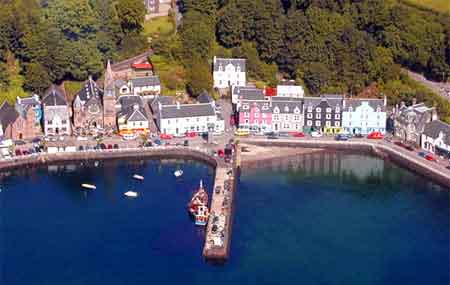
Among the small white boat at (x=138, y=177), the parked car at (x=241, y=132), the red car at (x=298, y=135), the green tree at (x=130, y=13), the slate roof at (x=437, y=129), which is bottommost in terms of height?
the small white boat at (x=138, y=177)

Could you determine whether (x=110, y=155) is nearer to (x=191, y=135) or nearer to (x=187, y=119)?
(x=191, y=135)

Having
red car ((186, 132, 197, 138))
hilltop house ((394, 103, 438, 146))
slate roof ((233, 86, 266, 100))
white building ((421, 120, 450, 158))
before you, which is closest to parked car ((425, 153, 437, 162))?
white building ((421, 120, 450, 158))

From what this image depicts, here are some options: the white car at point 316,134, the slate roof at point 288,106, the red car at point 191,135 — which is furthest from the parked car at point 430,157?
the red car at point 191,135

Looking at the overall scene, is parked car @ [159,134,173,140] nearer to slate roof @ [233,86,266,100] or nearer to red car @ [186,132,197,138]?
red car @ [186,132,197,138]

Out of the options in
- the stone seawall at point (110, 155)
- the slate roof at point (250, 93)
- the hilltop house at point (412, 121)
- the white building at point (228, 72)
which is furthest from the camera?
the white building at point (228, 72)

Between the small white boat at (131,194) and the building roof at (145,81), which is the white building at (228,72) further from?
the small white boat at (131,194)

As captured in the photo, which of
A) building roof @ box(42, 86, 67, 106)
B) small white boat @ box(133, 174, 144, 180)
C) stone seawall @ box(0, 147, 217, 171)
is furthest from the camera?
building roof @ box(42, 86, 67, 106)

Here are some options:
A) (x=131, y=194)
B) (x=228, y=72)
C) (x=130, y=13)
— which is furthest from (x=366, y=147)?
(x=130, y=13)

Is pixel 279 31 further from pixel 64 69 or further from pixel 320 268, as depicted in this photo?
pixel 320 268
